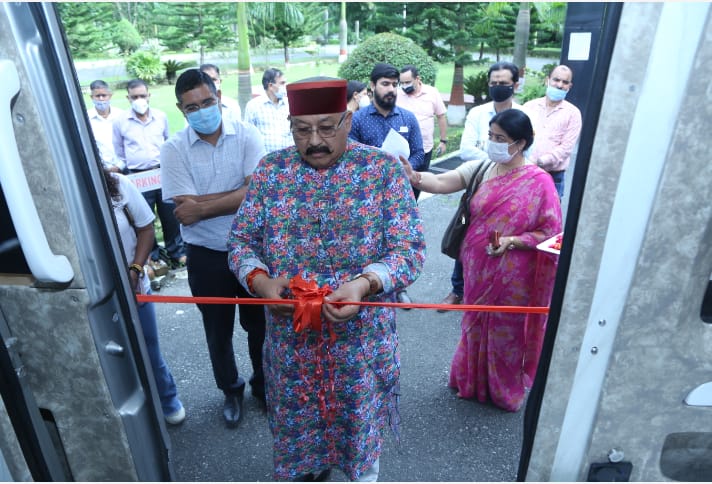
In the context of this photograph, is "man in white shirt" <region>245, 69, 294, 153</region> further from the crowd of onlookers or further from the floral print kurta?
the floral print kurta

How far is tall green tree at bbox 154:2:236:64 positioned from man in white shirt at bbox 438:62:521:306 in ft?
51.3

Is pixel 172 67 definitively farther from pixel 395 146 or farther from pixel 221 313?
pixel 221 313

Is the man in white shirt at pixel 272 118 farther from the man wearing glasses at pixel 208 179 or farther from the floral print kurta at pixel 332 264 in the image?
the floral print kurta at pixel 332 264

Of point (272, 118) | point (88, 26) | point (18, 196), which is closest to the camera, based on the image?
point (18, 196)

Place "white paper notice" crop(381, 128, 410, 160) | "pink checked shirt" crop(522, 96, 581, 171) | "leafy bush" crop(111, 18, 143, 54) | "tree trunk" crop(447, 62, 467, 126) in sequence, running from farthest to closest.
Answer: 1. "leafy bush" crop(111, 18, 143, 54)
2. "tree trunk" crop(447, 62, 467, 126)
3. "pink checked shirt" crop(522, 96, 581, 171)
4. "white paper notice" crop(381, 128, 410, 160)

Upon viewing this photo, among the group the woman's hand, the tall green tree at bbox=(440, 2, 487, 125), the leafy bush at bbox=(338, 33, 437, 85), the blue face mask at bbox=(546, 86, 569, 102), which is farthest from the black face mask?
the tall green tree at bbox=(440, 2, 487, 125)

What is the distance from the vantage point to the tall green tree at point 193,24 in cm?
1822

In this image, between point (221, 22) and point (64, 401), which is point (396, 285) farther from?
point (221, 22)

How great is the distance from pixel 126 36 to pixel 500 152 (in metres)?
18.4

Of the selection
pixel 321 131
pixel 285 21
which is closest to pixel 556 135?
pixel 321 131

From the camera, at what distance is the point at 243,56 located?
12.0 m

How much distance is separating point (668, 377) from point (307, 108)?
48.9 inches

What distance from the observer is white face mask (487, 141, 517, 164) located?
2.76 m

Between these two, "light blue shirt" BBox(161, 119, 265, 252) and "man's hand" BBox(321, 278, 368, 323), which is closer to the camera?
"man's hand" BBox(321, 278, 368, 323)
